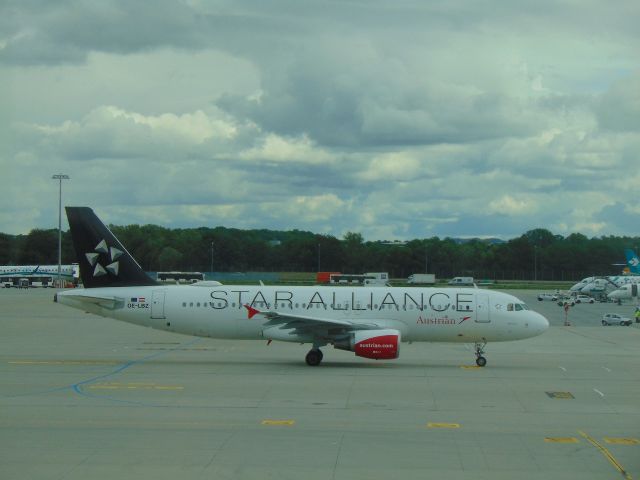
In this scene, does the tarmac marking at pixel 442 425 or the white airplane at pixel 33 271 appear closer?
the tarmac marking at pixel 442 425

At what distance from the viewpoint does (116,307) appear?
109ft

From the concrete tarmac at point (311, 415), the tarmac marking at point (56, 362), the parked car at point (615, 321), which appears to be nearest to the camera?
the concrete tarmac at point (311, 415)

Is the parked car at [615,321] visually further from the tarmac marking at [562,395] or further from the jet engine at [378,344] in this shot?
the tarmac marking at [562,395]

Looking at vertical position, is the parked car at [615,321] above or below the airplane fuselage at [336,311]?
below

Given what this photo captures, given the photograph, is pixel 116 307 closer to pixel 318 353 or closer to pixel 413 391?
pixel 318 353

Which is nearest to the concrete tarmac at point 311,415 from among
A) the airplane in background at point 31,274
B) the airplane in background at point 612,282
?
the airplane in background at point 612,282

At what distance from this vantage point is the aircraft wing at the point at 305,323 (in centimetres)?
3128

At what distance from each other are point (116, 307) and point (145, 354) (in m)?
3.55

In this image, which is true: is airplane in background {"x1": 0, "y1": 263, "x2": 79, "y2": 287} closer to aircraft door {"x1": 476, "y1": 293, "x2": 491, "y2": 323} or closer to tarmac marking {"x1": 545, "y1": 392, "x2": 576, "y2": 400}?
aircraft door {"x1": 476, "y1": 293, "x2": 491, "y2": 323}

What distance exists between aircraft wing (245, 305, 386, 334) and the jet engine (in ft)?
2.29

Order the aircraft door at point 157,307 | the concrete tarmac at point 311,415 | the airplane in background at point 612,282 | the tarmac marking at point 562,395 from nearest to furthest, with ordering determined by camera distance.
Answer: the concrete tarmac at point 311,415 < the tarmac marking at point 562,395 < the aircraft door at point 157,307 < the airplane in background at point 612,282

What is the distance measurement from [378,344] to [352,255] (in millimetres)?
137713

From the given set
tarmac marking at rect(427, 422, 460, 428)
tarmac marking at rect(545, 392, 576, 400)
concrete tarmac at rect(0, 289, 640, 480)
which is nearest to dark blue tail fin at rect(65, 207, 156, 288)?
concrete tarmac at rect(0, 289, 640, 480)

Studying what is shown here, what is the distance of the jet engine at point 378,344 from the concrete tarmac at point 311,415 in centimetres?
75
